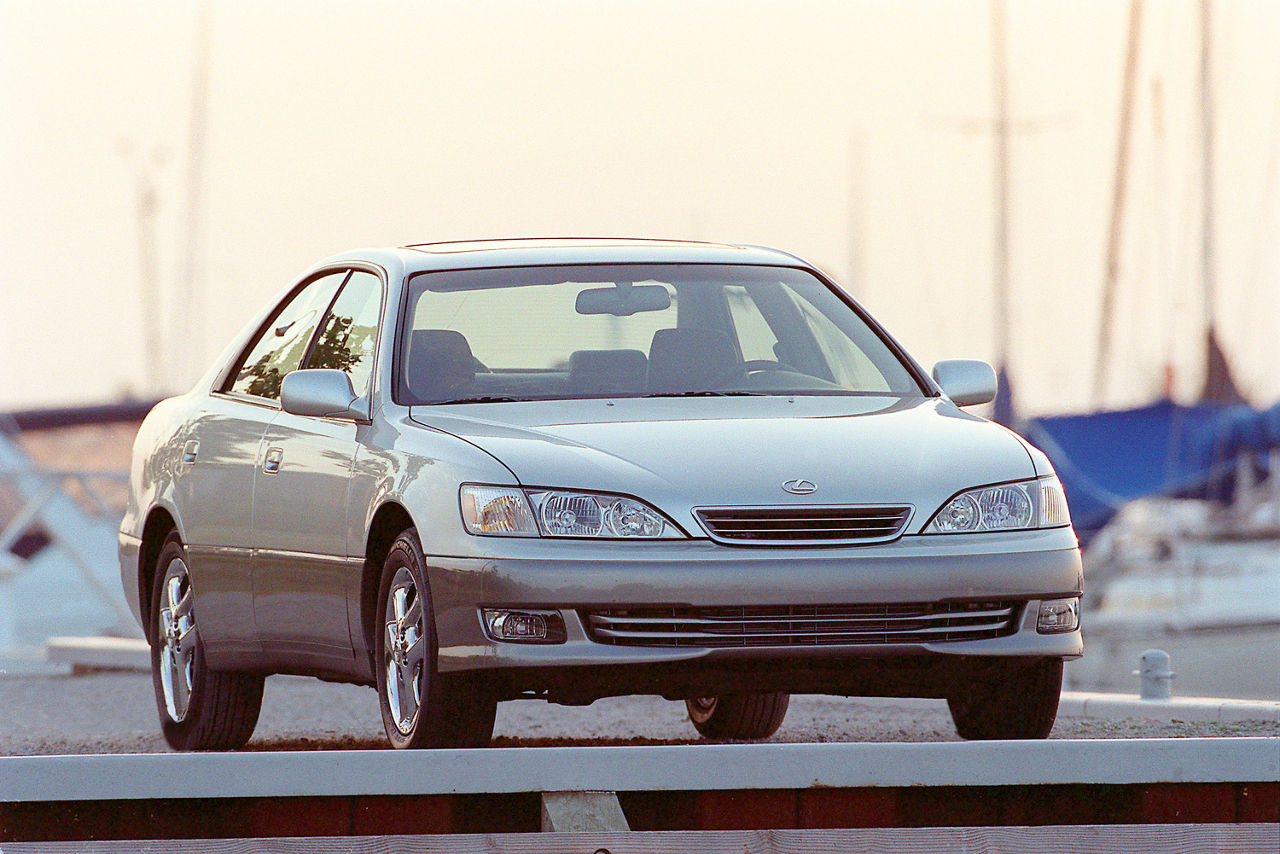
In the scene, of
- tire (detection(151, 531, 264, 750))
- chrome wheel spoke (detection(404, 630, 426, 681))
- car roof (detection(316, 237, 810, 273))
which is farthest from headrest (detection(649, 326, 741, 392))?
tire (detection(151, 531, 264, 750))

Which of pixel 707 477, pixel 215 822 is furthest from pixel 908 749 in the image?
pixel 707 477

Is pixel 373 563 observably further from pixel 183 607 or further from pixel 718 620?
pixel 183 607

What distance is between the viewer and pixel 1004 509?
732 cm

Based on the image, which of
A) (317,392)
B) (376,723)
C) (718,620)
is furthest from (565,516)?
(376,723)

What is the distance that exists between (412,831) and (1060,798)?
1302 millimetres

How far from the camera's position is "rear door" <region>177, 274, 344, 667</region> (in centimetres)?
879

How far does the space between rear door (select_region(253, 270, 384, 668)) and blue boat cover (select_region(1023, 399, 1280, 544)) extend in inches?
958

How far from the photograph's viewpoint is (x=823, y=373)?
8586mm

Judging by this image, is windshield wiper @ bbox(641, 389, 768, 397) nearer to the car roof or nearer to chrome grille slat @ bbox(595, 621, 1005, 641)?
the car roof

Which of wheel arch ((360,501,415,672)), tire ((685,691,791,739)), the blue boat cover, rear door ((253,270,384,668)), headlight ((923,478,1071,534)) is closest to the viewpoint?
headlight ((923,478,1071,534))

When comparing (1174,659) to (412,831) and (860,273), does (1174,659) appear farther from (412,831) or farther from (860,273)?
(412,831)

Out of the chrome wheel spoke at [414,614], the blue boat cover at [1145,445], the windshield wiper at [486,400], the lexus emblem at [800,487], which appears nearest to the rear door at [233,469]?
the windshield wiper at [486,400]

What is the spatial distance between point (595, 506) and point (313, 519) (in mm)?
1501

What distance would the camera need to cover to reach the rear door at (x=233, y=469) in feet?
28.8
